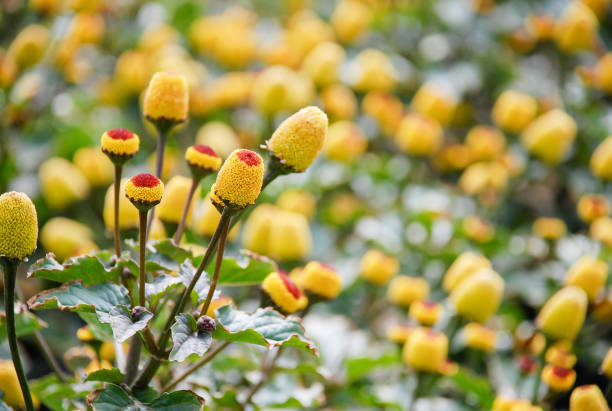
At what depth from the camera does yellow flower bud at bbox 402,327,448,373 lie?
0.87 metres

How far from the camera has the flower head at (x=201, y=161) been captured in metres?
0.68

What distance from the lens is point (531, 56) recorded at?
1.95m

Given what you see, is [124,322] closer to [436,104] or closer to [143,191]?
[143,191]

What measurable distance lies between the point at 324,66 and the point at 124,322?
1143 mm

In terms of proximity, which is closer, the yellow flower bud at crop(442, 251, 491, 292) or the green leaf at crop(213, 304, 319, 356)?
the green leaf at crop(213, 304, 319, 356)

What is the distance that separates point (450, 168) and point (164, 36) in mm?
923

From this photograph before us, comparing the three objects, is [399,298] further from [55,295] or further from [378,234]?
[55,295]

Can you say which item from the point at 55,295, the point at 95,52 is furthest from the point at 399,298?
the point at 95,52

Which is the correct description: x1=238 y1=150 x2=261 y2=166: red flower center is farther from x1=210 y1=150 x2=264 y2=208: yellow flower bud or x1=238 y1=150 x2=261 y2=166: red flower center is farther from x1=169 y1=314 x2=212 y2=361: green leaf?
x1=169 y1=314 x2=212 y2=361: green leaf

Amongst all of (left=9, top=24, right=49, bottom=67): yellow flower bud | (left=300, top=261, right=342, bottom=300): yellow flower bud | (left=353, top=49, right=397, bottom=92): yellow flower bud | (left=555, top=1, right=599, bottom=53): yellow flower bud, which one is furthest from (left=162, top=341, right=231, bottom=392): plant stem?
(left=555, top=1, right=599, bottom=53): yellow flower bud

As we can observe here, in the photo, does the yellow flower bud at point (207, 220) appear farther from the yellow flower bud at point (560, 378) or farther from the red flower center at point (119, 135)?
the yellow flower bud at point (560, 378)

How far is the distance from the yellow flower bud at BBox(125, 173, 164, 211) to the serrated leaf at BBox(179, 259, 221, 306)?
74mm

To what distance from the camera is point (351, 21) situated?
1.85 metres

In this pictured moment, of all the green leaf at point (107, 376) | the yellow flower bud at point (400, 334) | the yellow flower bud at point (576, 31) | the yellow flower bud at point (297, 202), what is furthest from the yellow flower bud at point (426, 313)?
the yellow flower bud at point (576, 31)
